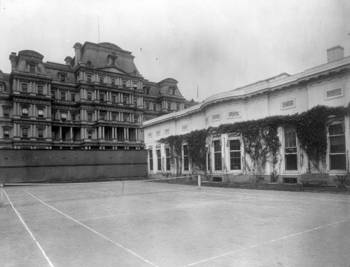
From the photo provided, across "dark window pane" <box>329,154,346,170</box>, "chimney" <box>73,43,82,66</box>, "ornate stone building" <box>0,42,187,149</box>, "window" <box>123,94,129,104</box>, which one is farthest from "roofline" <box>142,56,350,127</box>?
"chimney" <box>73,43,82,66</box>

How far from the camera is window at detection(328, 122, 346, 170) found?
15.2m

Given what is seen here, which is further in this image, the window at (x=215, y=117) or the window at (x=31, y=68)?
the window at (x=31, y=68)

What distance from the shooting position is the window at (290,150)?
58.0 feet

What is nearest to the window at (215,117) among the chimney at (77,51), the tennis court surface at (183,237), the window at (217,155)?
the window at (217,155)

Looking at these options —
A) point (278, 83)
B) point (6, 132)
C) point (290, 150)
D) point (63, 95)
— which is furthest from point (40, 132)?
point (290, 150)

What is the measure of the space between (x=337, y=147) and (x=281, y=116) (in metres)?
4.12

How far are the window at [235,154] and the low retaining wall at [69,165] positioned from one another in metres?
19.4

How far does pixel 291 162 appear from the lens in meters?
17.9

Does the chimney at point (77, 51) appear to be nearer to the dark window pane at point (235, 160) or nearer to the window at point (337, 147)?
the dark window pane at point (235, 160)

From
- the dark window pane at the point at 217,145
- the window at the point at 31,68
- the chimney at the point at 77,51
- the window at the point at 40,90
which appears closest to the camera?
the dark window pane at the point at 217,145

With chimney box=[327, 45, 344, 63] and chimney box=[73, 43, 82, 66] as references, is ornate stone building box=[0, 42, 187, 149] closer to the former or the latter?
chimney box=[73, 43, 82, 66]

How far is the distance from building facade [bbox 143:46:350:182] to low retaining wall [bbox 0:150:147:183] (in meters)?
11.9

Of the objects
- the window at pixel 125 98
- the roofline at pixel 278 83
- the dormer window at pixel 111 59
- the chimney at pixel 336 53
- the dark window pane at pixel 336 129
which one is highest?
the dormer window at pixel 111 59

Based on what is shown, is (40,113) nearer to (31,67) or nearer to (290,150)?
(31,67)
